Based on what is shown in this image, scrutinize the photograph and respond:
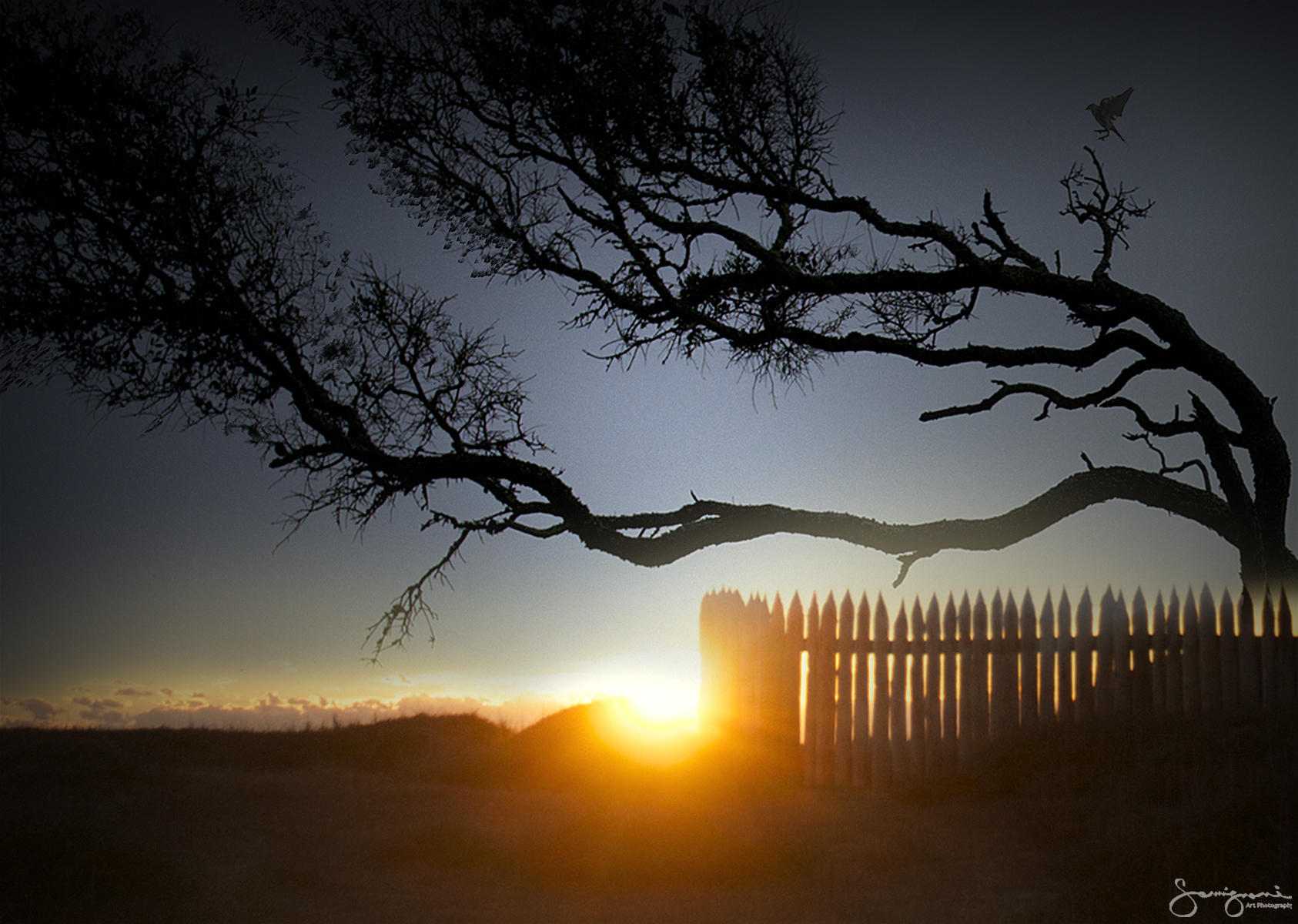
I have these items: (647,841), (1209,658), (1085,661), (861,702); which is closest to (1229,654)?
(1209,658)

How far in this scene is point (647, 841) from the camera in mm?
7586

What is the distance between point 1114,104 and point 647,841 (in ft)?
31.3

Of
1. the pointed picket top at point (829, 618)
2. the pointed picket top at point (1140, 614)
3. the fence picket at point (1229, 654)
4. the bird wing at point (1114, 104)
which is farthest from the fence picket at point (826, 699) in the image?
the bird wing at point (1114, 104)

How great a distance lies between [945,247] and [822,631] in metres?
4.96

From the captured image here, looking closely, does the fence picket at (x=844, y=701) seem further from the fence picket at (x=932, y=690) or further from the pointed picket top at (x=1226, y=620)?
the pointed picket top at (x=1226, y=620)

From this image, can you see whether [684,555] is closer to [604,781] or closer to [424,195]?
[604,781]

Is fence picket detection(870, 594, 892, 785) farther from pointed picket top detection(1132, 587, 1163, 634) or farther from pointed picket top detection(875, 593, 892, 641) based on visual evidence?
pointed picket top detection(1132, 587, 1163, 634)

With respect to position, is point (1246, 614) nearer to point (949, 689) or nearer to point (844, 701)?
point (949, 689)

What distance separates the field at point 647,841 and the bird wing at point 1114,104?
6815mm

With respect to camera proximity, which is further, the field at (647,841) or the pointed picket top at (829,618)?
the pointed picket top at (829,618)

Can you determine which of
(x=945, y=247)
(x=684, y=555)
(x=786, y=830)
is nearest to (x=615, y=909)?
(x=786, y=830)

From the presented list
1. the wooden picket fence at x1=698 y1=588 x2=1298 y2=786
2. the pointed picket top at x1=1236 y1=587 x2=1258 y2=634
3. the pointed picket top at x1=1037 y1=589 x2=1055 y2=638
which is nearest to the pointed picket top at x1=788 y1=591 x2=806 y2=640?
the wooden picket fence at x1=698 y1=588 x2=1298 y2=786

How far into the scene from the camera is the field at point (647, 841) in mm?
6367

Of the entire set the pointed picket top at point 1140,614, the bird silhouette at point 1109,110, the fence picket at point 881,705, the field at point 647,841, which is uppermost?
the bird silhouette at point 1109,110
